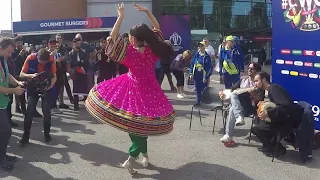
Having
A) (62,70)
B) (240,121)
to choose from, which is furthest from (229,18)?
(240,121)

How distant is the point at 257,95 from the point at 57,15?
24.4 meters

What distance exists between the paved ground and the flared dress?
747 millimetres

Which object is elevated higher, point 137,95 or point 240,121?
point 137,95

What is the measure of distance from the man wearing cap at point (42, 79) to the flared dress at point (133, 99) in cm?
176

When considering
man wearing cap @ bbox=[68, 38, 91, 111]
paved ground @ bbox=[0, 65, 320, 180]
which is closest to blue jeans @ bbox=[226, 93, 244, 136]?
paved ground @ bbox=[0, 65, 320, 180]

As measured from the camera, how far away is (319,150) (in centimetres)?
598

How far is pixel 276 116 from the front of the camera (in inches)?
207

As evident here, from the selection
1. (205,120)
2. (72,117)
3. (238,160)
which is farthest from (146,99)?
(72,117)

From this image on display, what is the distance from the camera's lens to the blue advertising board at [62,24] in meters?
21.0

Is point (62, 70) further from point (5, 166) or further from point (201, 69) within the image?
point (5, 166)

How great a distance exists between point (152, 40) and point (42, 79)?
7.84 feet

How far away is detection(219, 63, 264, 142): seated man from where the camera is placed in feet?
20.1

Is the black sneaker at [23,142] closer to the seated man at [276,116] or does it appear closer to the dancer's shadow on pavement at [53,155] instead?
the dancer's shadow on pavement at [53,155]

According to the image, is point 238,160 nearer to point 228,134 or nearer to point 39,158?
point 228,134
